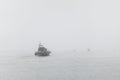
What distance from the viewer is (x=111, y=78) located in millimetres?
20188

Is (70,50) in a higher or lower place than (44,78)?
higher

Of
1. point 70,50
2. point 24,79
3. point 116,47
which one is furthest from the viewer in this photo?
point 70,50

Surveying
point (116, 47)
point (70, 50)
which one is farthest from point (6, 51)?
point (116, 47)

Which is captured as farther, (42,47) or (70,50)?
(70,50)

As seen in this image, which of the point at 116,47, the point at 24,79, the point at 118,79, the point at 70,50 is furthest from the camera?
the point at 70,50

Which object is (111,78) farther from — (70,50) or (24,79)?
(70,50)

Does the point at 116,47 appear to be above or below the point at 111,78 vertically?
above

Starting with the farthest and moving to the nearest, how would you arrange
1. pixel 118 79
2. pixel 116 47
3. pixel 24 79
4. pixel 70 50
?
1. pixel 70 50
2. pixel 116 47
3. pixel 24 79
4. pixel 118 79

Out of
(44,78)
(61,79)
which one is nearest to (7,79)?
(44,78)

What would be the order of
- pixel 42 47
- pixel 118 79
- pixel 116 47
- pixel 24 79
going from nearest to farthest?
pixel 118 79, pixel 24 79, pixel 42 47, pixel 116 47

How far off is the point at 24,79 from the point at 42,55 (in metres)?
25.6

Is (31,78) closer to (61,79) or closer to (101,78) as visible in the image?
(61,79)

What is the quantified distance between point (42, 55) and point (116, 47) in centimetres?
2121

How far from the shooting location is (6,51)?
228ft
